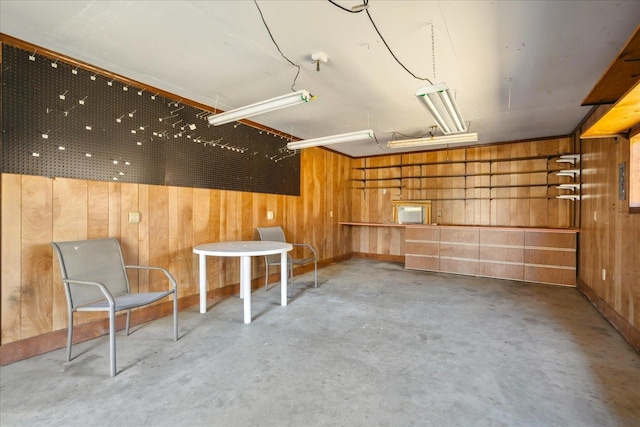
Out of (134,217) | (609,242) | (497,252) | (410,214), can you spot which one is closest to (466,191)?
(410,214)

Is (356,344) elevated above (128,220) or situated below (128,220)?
below

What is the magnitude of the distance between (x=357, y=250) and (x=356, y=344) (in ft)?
15.9

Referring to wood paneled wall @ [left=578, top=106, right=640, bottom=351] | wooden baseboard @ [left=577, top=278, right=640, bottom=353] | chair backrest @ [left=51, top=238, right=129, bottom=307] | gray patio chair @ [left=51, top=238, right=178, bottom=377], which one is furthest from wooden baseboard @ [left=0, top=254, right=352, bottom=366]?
wood paneled wall @ [left=578, top=106, right=640, bottom=351]

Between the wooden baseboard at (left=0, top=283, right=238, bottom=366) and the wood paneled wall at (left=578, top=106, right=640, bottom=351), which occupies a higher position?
the wood paneled wall at (left=578, top=106, right=640, bottom=351)

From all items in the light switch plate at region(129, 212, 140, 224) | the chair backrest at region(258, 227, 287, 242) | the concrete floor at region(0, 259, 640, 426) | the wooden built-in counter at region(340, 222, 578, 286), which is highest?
the light switch plate at region(129, 212, 140, 224)

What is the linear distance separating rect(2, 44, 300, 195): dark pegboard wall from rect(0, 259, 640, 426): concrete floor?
5.18 ft

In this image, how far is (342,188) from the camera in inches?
274

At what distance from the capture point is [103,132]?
9.14 feet

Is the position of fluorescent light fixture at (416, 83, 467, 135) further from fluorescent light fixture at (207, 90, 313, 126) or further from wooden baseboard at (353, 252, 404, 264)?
wooden baseboard at (353, 252, 404, 264)

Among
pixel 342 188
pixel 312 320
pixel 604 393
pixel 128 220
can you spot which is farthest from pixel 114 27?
pixel 342 188

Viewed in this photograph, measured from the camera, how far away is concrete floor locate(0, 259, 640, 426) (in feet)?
5.57

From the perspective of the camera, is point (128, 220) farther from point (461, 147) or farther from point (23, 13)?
point (461, 147)

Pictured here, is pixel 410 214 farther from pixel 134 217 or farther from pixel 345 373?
pixel 134 217

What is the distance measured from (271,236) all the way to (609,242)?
4.11 meters
